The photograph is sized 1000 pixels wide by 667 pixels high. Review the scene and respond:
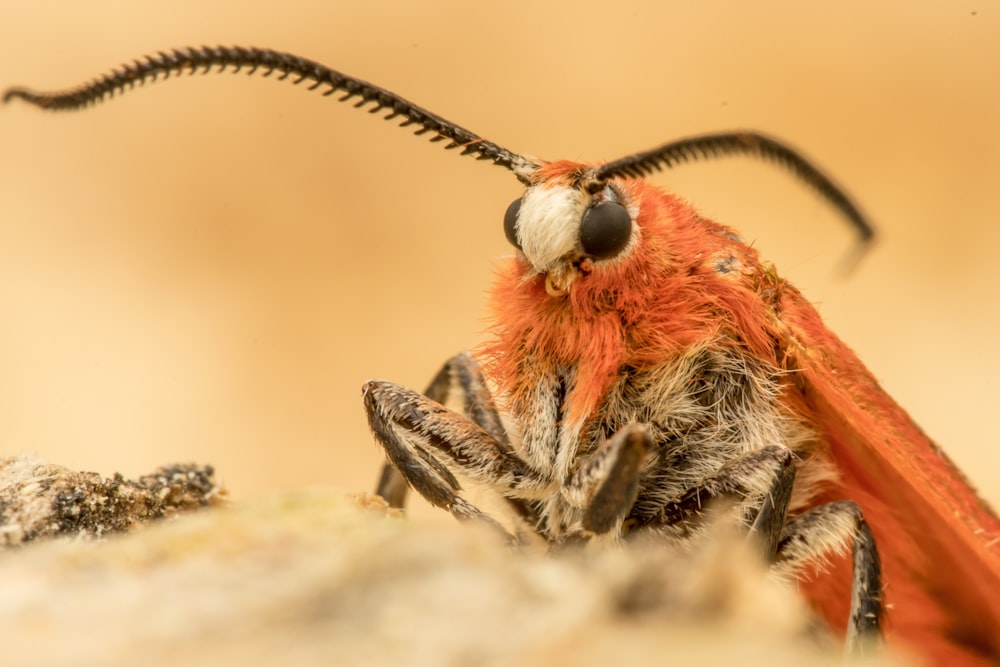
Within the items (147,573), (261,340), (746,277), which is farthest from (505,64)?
(147,573)

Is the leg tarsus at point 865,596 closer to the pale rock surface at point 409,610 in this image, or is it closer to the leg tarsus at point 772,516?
the leg tarsus at point 772,516

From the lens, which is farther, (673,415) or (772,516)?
(673,415)

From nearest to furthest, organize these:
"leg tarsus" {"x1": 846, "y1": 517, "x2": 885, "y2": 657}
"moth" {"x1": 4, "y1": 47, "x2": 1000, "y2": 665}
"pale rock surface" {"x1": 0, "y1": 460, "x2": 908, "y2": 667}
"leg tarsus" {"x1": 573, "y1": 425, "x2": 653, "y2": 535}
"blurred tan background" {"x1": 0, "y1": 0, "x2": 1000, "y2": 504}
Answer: "pale rock surface" {"x1": 0, "y1": 460, "x2": 908, "y2": 667}, "leg tarsus" {"x1": 573, "y1": 425, "x2": 653, "y2": 535}, "leg tarsus" {"x1": 846, "y1": 517, "x2": 885, "y2": 657}, "moth" {"x1": 4, "y1": 47, "x2": 1000, "y2": 665}, "blurred tan background" {"x1": 0, "y1": 0, "x2": 1000, "y2": 504}

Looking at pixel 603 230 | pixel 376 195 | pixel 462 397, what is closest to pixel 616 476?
pixel 603 230

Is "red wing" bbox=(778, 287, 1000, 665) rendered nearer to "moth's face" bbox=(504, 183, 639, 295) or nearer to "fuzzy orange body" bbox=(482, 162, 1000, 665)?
"fuzzy orange body" bbox=(482, 162, 1000, 665)

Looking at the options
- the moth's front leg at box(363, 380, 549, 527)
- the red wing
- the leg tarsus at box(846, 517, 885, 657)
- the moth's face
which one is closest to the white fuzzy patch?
the moth's face

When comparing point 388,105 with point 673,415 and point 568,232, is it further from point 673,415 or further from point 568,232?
point 673,415

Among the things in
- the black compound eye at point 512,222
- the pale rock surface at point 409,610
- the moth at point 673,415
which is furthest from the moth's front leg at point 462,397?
the pale rock surface at point 409,610
